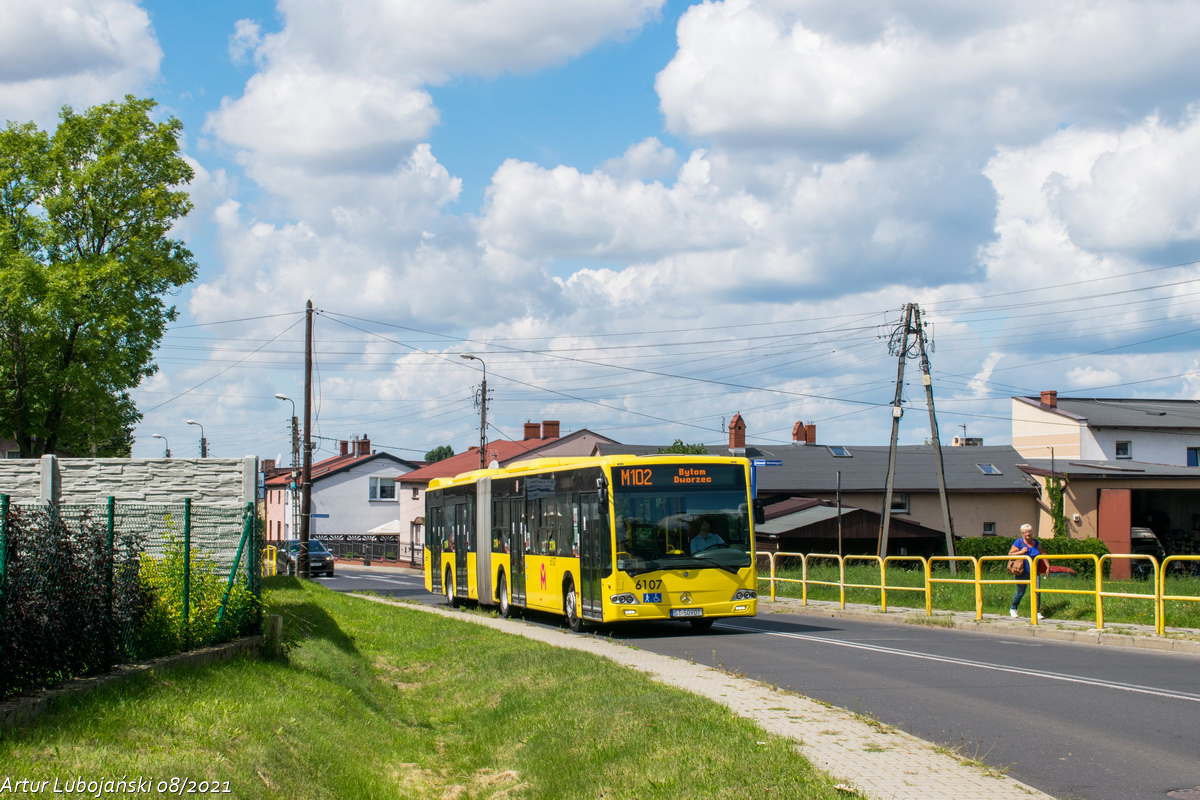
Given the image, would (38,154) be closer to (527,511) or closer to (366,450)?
(527,511)

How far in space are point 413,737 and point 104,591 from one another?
368 centimetres

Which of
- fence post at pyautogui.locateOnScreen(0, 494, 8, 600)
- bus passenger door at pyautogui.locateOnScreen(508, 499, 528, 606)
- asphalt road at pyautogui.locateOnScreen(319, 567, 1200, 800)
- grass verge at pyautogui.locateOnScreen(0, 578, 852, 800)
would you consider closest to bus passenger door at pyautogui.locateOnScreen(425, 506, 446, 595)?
bus passenger door at pyautogui.locateOnScreen(508, 499, 528, 606)

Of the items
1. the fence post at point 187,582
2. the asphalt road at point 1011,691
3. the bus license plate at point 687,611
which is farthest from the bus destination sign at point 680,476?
the fence post at point 187,582

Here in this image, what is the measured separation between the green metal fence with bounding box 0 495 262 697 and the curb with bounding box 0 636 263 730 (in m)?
0.12

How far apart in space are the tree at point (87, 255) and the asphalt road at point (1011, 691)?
15.3 metres

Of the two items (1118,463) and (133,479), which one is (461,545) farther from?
(1118,463)

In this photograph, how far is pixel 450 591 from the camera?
3153cm

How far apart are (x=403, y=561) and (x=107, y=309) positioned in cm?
5117

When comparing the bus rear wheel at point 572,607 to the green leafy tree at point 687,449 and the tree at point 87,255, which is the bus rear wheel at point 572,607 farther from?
the green leafy tree at point 687,449

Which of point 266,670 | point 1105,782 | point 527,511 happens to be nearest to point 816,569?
point 527,511

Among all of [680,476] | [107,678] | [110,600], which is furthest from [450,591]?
[107,678]

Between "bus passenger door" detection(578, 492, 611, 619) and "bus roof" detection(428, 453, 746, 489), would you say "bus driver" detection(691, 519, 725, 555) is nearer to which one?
"bus roof" detection(428, 453, 746, 489)

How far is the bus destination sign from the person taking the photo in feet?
65.8

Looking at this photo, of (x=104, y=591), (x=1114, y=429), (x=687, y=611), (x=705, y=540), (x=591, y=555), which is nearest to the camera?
(x=104, y=591)
